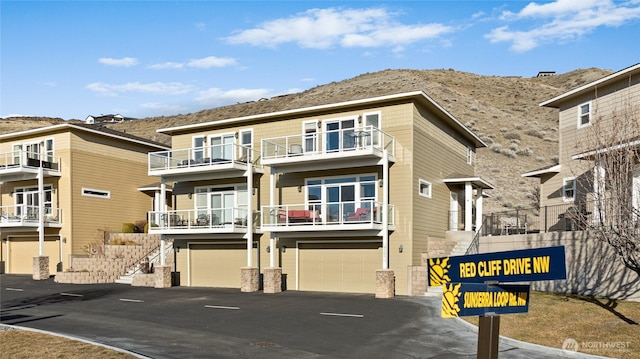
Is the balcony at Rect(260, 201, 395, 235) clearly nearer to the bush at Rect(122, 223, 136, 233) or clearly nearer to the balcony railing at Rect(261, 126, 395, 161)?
the balcony railing at Rect(261, 126, 395, 161)

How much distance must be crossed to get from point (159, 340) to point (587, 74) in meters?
87.4

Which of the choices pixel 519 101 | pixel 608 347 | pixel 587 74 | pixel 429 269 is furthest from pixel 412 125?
pixel 587 74

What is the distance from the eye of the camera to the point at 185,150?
30469 mm

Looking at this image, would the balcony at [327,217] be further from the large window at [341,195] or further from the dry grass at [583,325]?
the dry grass at [583,325]

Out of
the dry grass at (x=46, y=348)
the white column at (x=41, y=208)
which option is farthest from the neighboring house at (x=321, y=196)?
the dry grass at (x=46, y=348)

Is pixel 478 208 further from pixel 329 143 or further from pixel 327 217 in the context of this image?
pixel 329 143

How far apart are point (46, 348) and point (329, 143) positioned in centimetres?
1590

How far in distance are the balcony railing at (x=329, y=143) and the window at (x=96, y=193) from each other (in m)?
15.2

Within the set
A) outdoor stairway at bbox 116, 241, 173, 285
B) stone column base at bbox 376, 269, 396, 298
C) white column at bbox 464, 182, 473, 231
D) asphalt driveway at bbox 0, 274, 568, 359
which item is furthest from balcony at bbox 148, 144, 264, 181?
white column at bbox 464, 182, 473, 231

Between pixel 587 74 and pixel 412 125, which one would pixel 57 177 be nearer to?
pixel 412 125

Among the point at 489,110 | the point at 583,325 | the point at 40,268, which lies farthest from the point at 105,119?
the point at 583,325

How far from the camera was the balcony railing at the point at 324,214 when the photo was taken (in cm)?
2516

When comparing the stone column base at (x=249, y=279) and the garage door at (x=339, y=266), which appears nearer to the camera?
the garage door at (x=339, y=266)

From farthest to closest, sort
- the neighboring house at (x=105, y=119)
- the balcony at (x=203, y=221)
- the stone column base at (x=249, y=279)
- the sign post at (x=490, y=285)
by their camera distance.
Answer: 1. the neighboring house at (x=105, y=119)
2. the balcony at (x=203, y=221)
3. the stone column base at (x=249, y=279)
4. the sign post at (x=490, y=285)
